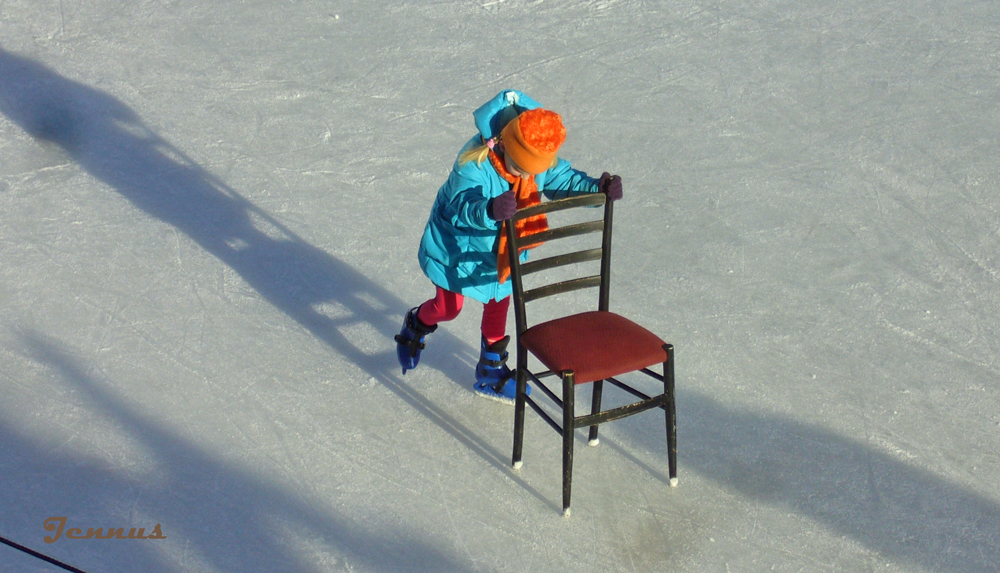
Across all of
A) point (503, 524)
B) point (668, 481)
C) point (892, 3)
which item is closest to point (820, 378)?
point (668, 481)

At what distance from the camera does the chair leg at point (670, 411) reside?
9.21 ft

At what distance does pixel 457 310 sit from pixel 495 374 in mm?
291

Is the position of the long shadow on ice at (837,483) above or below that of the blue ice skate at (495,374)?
below

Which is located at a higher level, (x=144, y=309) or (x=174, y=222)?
(x=174, y=222)

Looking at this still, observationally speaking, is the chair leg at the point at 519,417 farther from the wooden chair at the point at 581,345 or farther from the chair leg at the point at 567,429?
the chair leg at the point at 567,429

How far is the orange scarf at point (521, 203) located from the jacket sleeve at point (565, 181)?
0.07 m

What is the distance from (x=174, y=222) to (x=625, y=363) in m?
2.70

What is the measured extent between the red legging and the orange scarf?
292 millimetres

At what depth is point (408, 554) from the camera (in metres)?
2.87

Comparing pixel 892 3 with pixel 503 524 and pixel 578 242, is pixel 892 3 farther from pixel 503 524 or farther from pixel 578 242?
pixel 503 524

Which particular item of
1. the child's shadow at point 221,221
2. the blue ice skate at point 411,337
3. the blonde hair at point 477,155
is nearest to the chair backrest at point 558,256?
the blonde hair at point 477,155

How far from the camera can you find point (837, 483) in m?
3.12

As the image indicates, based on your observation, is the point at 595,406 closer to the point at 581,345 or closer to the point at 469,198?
the point at 581,345

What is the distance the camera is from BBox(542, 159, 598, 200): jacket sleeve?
2988mm
